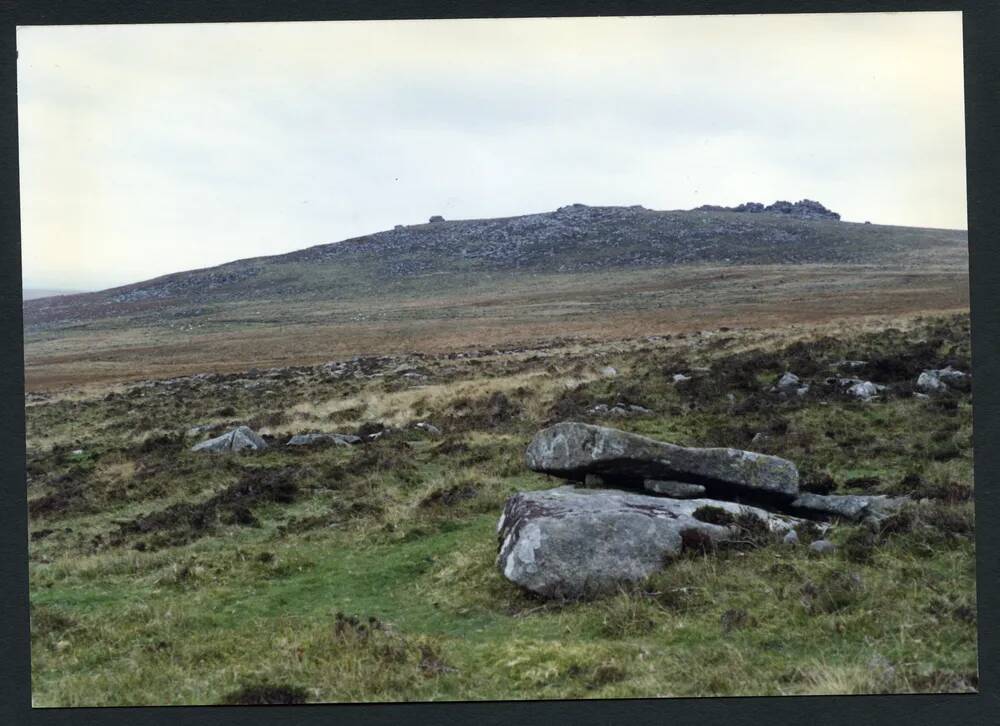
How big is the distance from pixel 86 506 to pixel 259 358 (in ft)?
116

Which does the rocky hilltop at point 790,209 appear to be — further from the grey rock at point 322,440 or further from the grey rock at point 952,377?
the grey rock at point 322,440

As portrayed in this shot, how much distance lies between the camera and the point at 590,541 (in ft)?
30.3

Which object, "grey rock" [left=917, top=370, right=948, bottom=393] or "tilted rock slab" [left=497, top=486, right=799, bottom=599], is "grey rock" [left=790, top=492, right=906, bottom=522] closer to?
"tilted rock slab" [left=497, top=486, right=799, bottom=599]

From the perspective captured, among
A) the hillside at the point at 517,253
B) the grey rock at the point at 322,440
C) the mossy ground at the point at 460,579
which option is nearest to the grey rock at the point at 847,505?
the mossy ground at the point at 460,579

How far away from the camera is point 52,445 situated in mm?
24344

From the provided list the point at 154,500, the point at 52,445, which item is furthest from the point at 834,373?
the point at 52,445

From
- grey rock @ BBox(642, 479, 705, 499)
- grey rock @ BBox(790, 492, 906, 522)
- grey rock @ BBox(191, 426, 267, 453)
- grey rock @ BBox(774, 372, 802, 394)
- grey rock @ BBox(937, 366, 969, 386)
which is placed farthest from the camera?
grey rock @ BBox(191, 426, 267, 453)

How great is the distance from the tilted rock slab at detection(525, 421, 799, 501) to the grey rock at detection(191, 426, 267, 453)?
1140cm

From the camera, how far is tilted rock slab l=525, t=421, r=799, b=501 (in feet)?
34.9

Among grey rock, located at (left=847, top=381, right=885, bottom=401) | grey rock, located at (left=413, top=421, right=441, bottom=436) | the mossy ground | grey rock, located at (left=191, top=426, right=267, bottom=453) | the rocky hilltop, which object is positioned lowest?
the mossy ground

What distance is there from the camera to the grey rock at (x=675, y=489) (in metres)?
10.7

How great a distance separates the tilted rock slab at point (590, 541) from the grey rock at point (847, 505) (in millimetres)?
1895

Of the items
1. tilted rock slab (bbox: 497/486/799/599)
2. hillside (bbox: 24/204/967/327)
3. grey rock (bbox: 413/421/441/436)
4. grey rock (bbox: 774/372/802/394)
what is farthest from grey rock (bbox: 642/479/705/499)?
hillside (bbox: 24/204/967/327)

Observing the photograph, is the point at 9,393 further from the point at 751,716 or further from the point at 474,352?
the point at 474,352
